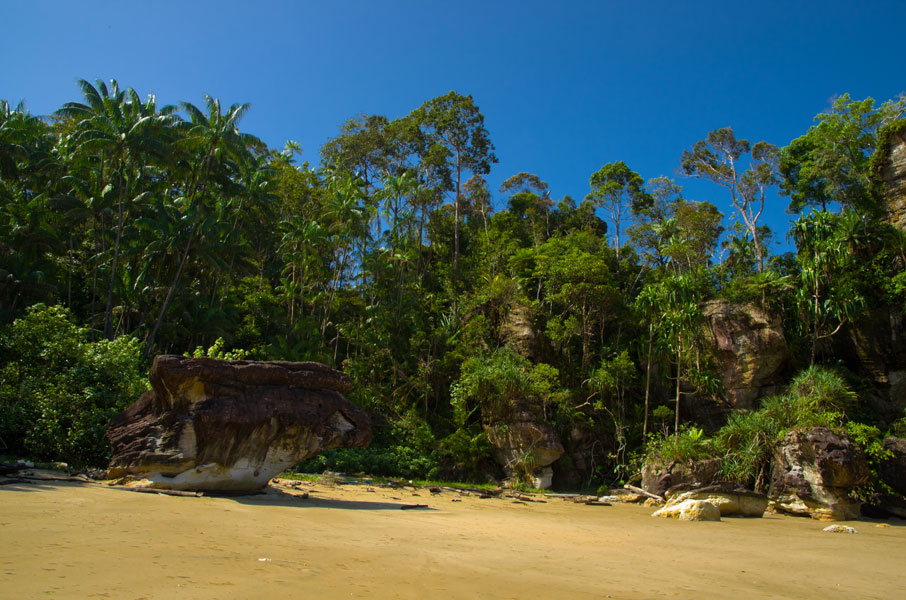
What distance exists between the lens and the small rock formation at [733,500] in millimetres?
14053

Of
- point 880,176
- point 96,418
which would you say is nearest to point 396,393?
point 96,418

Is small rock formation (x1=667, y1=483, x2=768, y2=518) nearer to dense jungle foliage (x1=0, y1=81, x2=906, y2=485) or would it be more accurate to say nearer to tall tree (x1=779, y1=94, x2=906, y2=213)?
dense jungle foliage (x1=0, y1=81, x2=906, y2=485)

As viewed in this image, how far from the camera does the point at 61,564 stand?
12.0ft

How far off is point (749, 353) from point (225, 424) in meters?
22.1

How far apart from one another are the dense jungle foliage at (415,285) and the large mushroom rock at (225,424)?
357 inches

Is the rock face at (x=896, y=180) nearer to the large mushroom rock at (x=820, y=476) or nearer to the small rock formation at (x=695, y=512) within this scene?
the large mushroom rock at (x=820, y=476)

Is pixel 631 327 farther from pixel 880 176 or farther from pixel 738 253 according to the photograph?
pixel 880 176

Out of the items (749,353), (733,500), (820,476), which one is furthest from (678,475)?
(749,353)

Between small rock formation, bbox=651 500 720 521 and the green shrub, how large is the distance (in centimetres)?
1342

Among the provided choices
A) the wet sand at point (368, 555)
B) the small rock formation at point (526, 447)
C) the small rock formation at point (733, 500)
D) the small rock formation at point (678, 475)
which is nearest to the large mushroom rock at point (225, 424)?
the wet sand at point (368, 555)

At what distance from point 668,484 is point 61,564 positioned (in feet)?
58.7

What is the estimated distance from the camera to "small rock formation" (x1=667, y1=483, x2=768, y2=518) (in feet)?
46.1

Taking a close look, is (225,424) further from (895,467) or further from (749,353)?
Result: (749,353)

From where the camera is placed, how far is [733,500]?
14.2 m
